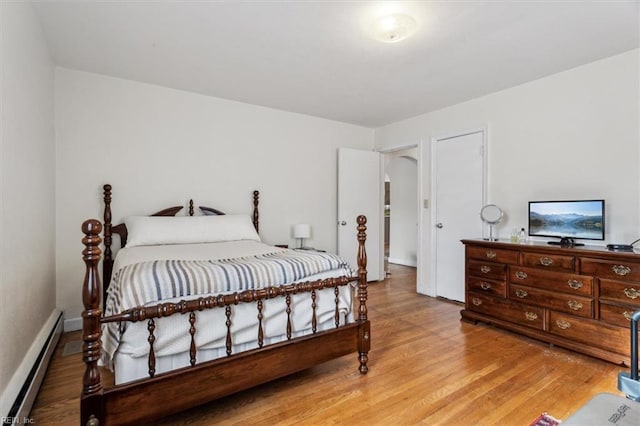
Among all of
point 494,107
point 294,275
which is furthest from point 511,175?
point 294,275

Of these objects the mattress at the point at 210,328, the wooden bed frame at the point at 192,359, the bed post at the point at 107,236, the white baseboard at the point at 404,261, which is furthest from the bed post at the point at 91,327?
the white baseboard at the point at 404,261

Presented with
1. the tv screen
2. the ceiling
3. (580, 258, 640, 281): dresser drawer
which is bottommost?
(580, 258, 640, 281): dresser drawer

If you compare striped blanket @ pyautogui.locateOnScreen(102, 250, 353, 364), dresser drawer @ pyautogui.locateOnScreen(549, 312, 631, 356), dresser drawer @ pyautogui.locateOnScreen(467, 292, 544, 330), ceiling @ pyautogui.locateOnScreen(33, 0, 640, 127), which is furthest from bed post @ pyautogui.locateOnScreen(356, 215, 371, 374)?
dresser drawer @ pyautogui.locateOnScreen(549, 312, 631, 356)

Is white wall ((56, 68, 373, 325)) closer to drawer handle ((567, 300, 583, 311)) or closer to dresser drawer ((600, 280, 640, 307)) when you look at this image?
drawer handle ((567, 300, 583, 311))

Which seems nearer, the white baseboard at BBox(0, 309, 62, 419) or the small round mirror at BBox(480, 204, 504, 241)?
the white baseboard at BBox(0, 309, 62, 419)

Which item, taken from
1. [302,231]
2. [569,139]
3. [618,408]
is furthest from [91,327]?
[569,139]

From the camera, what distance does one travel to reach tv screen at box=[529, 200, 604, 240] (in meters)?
2.63

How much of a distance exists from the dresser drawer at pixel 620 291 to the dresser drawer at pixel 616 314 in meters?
0.05

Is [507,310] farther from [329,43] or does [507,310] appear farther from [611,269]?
[329,43]

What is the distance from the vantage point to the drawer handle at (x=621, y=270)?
2.29 meters

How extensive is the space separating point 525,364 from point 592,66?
2.61m

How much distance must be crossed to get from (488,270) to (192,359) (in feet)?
8.98

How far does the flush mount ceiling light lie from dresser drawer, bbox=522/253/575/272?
213 cm

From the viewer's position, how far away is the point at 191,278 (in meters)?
1.75
